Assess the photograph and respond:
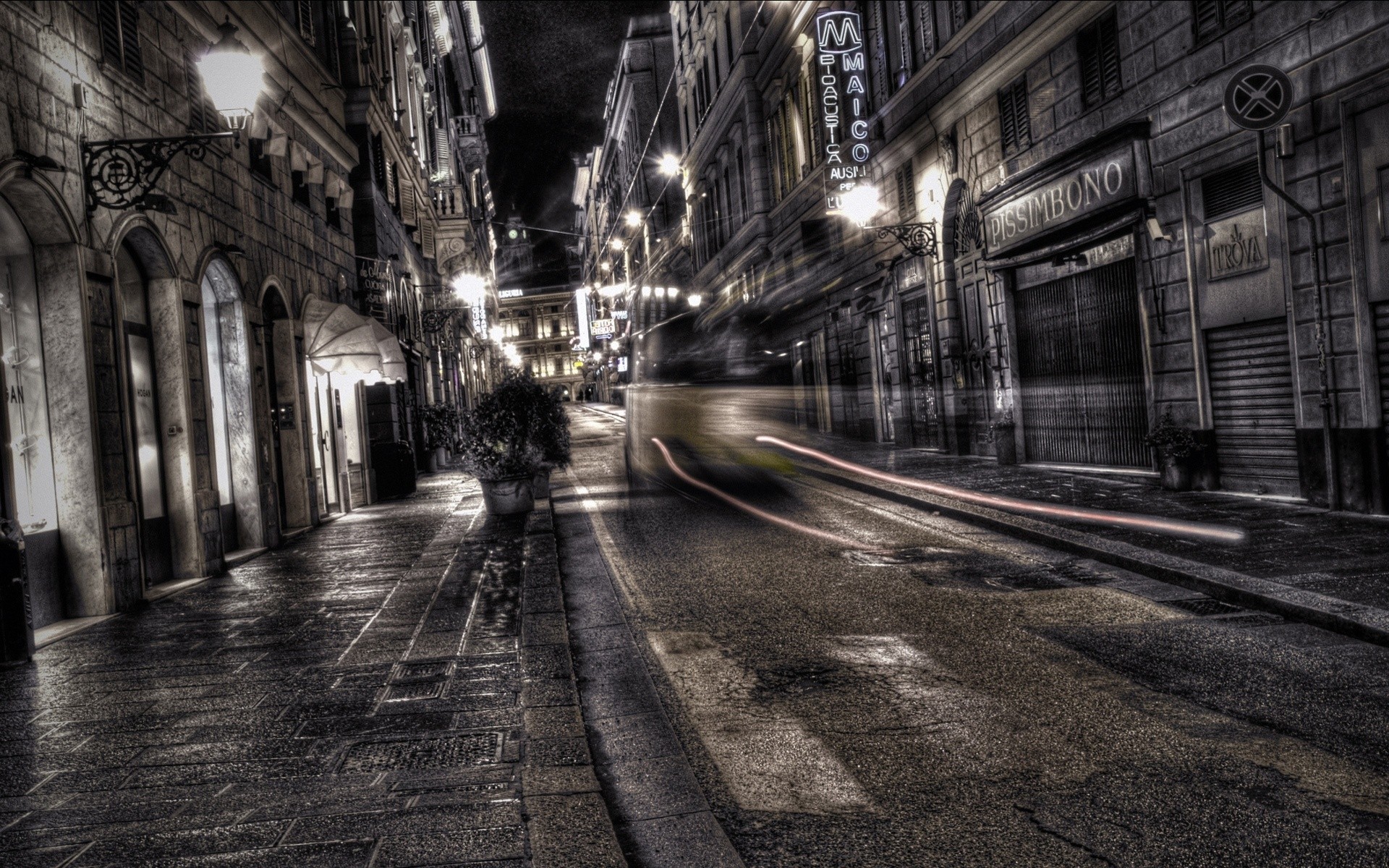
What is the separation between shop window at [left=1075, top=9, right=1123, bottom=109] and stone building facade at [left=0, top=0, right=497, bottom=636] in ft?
34.7

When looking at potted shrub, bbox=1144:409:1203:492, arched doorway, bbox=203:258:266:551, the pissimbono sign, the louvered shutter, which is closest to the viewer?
the louvered shutter

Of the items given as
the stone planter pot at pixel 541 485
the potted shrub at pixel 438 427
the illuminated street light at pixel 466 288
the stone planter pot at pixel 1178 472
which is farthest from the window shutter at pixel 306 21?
the illuminated street light at pixel 466 288

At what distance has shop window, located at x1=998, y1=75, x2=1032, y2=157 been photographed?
16453 millimetres

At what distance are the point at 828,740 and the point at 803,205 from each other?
2569cm

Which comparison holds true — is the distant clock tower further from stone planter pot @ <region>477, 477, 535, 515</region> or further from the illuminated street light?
stone planter pot @ <region>477, 477, 535, 515</region>

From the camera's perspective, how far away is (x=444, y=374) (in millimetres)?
37031

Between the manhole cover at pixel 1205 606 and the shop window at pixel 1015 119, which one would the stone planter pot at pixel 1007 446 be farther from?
the manhole cover at pixel 1205 606

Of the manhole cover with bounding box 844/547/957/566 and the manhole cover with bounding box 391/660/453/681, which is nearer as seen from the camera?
the manhole cover with bounding box 391/660/453/681

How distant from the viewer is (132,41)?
10.3m

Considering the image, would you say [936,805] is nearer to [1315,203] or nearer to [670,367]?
[1315,203]

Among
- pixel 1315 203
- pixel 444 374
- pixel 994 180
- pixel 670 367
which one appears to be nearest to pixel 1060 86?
pixel 994 180

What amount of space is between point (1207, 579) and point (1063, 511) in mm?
3842

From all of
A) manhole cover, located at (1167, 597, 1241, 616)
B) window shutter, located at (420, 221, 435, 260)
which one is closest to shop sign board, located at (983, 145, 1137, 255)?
manhole cover, located at (1167, 597, 1241, 616)

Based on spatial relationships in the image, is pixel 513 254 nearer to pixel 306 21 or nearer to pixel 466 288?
pixel 466 288
